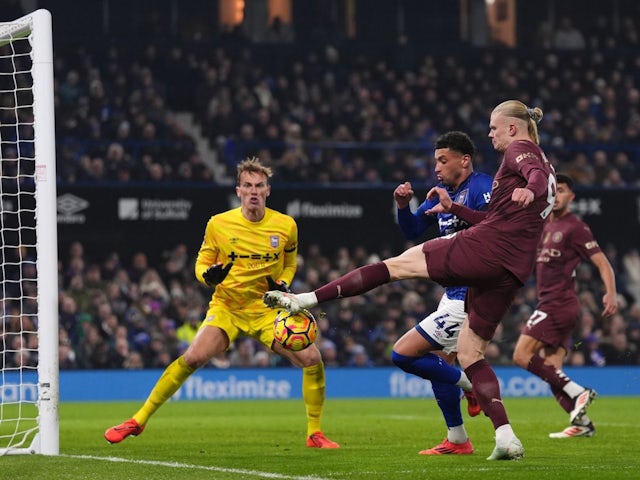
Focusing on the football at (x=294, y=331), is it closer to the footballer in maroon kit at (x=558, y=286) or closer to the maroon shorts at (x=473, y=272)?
the maroon shorts at (x=473, y=272)

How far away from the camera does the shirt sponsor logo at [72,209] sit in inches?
939

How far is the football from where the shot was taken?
29.2 feet

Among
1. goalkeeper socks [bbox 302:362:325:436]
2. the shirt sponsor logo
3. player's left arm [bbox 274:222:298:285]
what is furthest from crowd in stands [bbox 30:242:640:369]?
goalkeeper socks [bbox 302:362:325:436]

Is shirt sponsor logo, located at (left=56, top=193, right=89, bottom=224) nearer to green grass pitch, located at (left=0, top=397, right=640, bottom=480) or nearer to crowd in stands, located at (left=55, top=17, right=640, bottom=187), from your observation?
crowd in stands, located at (left=55, top=17, right=640, bottom=187)

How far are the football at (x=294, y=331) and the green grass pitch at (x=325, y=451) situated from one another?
0.80 meters

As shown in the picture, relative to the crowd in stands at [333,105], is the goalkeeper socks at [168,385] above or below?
below

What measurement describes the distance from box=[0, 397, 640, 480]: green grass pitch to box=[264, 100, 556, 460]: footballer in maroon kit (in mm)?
646

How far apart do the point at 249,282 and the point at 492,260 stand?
2.94 m

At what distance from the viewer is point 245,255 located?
10.3m

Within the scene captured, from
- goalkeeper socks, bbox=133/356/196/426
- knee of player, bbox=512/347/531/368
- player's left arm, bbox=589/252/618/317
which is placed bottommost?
knee of player, bbox=512/347/531/368

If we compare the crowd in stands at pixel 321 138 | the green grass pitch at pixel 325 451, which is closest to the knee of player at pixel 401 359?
the green grass pitch at pixel 325 451

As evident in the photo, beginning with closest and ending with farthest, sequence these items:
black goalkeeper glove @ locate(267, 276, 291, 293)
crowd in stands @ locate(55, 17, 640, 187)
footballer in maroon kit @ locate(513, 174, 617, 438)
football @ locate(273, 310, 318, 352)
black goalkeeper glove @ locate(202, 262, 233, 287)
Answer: football @ locate(273, 310, 318, 352) < black goalkeeper glove @ locate(202, 262, 233, 287) < black goalkeeper glove @ locate(267, 276, 291, 293) < footballer in maroon kit @ locate(513, 174, 617, 438) < crowd in stands @ locate(55, 17, 640, 187)

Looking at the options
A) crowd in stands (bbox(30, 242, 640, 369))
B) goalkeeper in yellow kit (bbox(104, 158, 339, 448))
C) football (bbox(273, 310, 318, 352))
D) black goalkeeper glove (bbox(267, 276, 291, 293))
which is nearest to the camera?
football (bbox(273, 310, 318, 352))

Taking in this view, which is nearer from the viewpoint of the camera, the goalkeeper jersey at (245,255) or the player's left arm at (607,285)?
the goalkeeper jersey at (245,255)
